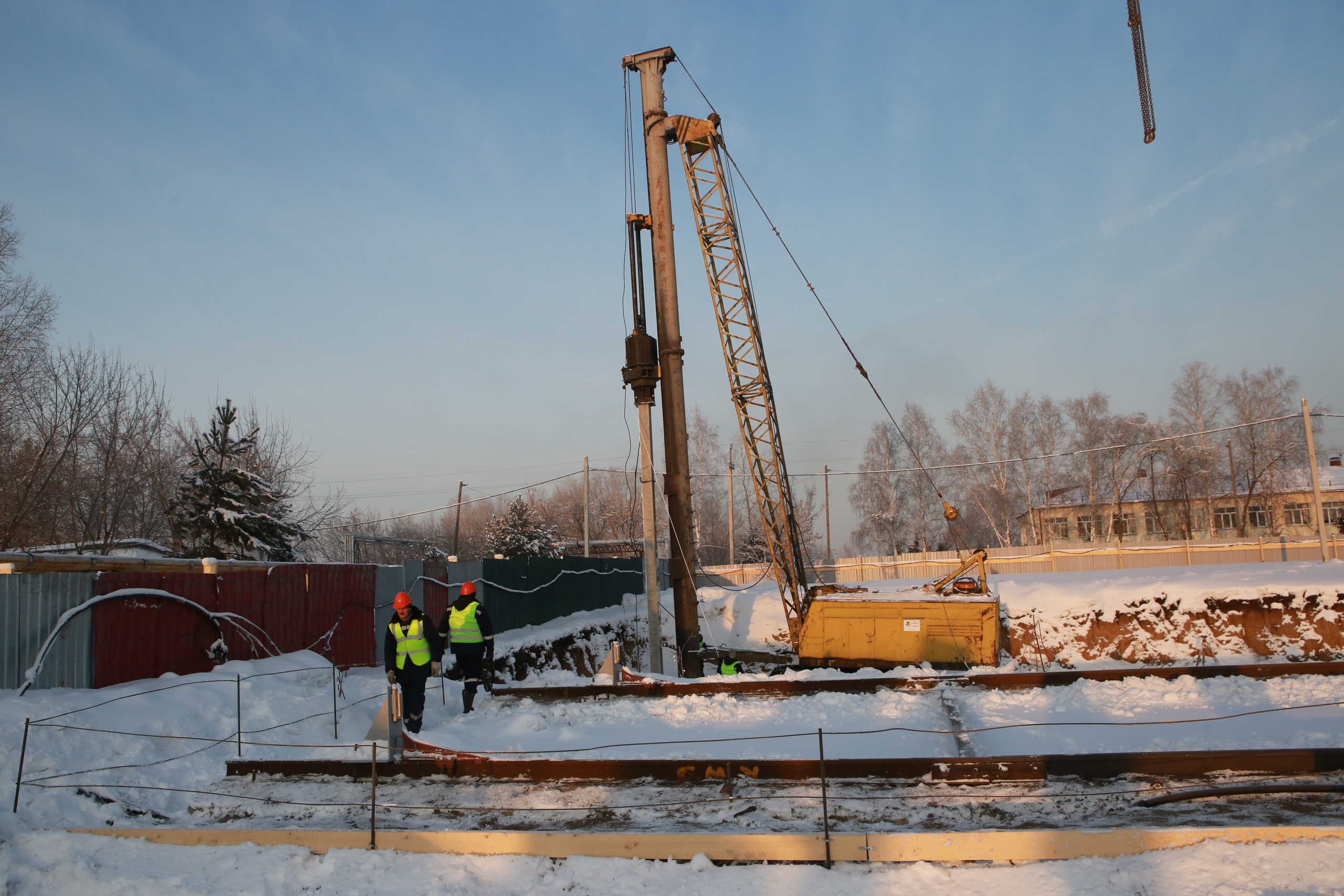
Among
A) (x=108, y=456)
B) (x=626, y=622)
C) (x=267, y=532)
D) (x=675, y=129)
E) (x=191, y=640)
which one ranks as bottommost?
(x=626, y=622)

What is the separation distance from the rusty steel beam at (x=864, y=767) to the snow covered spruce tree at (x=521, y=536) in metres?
39.1

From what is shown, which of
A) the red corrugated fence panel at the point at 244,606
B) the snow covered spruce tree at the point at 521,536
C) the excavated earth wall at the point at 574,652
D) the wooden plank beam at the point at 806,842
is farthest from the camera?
the snow covered spruce tree at the point at 521,536

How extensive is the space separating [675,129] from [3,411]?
18795 mm

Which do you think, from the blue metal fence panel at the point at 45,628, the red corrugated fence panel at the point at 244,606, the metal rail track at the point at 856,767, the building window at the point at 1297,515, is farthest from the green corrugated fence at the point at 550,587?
the building window at the point at 1297,515

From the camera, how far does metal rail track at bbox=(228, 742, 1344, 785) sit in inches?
271

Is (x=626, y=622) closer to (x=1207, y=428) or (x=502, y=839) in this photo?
(x=502, y=839)

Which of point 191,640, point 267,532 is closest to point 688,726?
point 191,640

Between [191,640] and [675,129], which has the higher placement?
[675,129]

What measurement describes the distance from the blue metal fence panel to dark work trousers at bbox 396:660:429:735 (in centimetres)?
359

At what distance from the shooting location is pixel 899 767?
23.8 ft

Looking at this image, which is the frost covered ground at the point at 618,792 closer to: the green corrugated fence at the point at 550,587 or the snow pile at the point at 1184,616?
the green corrugated fence at the point at 550,587

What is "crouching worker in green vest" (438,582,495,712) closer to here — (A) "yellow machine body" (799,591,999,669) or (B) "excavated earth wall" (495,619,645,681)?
(B) "excavated earth wall" (495,619,645,681)

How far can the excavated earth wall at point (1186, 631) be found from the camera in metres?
16.8

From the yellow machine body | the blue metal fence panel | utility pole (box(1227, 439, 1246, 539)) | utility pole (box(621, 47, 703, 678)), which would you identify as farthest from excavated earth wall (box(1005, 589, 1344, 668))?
utility pole (box(1227, 439, 1246, 539))
